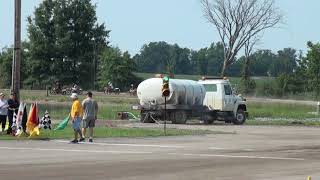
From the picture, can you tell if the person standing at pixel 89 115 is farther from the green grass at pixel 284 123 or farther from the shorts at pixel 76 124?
the green grass at pixel 284 123

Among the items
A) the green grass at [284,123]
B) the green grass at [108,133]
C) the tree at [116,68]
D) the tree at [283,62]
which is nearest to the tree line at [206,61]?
the tree at [283,62]

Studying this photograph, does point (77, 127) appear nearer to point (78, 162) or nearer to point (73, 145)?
point (73, 145)

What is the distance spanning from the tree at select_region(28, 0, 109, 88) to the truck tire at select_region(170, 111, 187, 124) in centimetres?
5516

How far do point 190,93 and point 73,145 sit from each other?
1973 cm

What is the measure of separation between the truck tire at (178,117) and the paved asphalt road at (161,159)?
44.4ft

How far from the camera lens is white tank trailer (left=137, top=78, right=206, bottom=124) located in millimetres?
42188

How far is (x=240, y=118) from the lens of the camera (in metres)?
45.2

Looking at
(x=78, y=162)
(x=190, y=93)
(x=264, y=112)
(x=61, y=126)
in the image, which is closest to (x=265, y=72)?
(x=264, y=112)

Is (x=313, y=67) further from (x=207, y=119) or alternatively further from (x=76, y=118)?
(x=76, y=118)

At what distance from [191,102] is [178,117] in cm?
145

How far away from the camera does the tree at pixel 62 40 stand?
96375 millimetres

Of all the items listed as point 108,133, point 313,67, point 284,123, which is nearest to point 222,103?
point 284,123

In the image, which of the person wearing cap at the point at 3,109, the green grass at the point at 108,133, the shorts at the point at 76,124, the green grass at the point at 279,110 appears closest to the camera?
the shorts at the point at 76,124

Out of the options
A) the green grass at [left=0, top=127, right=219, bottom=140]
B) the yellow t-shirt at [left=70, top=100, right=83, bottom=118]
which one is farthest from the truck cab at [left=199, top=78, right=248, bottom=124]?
the yellow t-shirt at [left=70, top=100, right=83, bottom=118]
